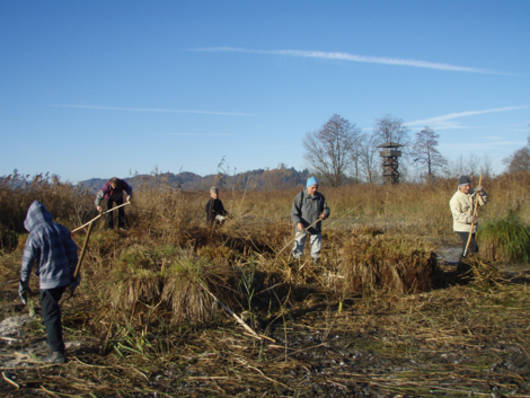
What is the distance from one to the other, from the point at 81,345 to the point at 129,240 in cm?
330

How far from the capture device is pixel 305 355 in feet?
12.9

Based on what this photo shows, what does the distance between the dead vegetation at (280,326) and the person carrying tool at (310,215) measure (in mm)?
494

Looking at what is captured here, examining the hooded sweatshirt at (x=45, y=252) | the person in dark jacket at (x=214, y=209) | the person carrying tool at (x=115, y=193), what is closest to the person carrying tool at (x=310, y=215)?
the person in dark jacket at (x=214, y=209)

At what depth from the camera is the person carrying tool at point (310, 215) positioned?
7.11 metres

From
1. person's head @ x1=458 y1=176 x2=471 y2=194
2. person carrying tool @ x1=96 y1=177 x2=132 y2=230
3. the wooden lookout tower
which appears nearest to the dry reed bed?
person's head @ x1=458 y1=176 x2=471 y2=194

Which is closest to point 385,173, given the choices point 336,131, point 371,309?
point 336,131

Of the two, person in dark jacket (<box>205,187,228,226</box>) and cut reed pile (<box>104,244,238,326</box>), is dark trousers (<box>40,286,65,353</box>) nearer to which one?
cut reed pile (<box>104,244,238,326</box>)

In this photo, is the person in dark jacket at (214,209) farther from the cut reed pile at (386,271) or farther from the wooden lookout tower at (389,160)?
the wooden lookout tower at (389,160)

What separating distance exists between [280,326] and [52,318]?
2.22 meters

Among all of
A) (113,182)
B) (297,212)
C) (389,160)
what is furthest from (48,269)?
(389,160)

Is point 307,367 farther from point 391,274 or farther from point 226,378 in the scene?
point 391,274

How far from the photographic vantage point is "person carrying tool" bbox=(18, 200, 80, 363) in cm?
386

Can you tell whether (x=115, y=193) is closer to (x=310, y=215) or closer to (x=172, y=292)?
(x=310, y=215)

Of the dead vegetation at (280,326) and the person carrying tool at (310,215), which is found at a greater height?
the person carrying tool at (310,215)
